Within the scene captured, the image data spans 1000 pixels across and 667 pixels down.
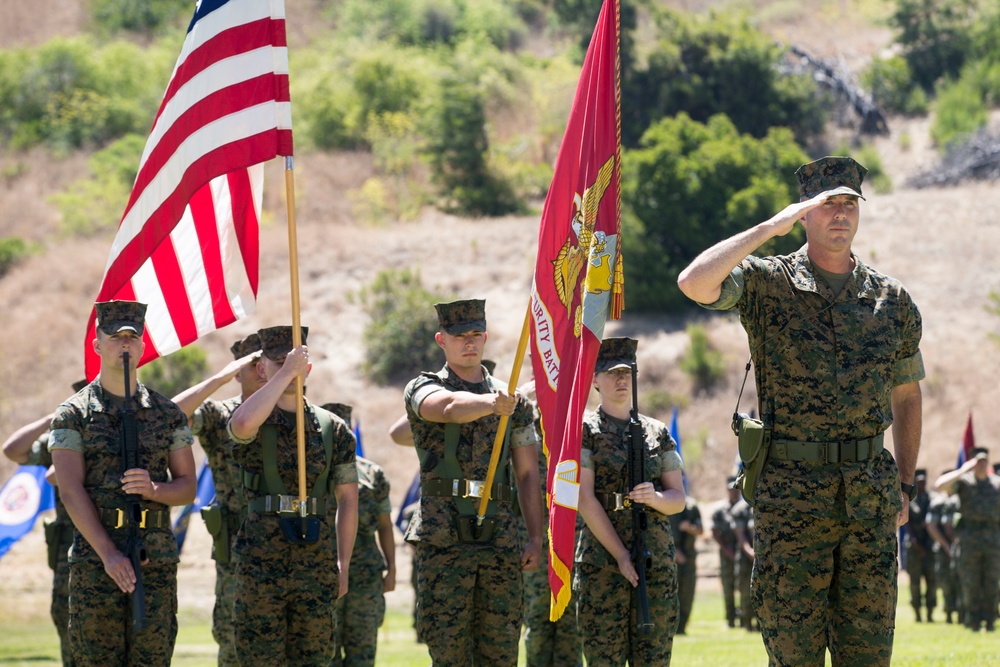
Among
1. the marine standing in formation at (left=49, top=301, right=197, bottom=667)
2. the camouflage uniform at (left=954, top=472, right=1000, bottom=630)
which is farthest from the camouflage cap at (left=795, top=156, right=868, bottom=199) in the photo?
the camouflage uniform at (left=954, top=472, right=1000, bottom=630)

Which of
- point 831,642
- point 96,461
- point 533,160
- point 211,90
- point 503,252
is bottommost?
point 831,642

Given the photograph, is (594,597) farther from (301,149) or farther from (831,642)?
(301,149)

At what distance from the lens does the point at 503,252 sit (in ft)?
149

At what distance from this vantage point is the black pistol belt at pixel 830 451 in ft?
19.8

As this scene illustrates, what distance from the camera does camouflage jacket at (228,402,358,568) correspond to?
734cm

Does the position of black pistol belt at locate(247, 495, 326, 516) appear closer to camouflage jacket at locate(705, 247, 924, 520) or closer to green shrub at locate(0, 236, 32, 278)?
camouflage jacket at locate(705, 247, 924, 520)

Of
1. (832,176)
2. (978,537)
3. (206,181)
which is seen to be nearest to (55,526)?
(206,181)

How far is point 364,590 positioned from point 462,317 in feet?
12.4

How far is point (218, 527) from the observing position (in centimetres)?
820

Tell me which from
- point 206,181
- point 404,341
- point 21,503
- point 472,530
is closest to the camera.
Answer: point 472,530

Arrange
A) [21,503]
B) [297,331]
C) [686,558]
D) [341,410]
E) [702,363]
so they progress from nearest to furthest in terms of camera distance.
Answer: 1. [297,331]
2. [341,410]
3. [21,503]
4. [686,558]
5. [702,363]

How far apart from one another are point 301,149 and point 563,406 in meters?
58.8

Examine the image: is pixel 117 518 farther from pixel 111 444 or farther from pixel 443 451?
pixel 443 451

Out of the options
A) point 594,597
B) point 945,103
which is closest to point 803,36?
point 945,103
